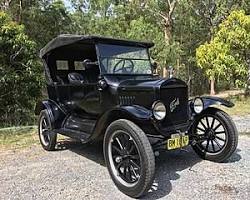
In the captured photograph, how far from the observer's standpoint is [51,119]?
19.2ft

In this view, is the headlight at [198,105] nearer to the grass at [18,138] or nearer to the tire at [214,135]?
the tire at [214,135]

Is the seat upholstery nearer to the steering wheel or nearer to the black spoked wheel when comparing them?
the steering wheel

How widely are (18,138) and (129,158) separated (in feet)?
12.5

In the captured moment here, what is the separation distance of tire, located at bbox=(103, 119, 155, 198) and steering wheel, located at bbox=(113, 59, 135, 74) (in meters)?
1.29

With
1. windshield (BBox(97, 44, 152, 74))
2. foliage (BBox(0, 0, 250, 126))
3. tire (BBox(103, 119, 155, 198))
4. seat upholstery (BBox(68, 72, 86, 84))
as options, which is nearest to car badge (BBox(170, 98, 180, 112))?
tire (BBox(103, 119, 155, 198))

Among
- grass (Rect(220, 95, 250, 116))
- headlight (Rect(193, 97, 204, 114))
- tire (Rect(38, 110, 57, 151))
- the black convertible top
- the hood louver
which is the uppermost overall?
the black convertible top

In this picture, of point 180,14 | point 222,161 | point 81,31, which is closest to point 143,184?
point 222,161

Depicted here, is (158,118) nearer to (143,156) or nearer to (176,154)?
(143,156)

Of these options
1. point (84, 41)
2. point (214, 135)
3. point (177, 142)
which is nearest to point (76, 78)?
point (84, 41)

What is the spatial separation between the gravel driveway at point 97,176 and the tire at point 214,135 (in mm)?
148

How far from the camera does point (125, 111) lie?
4199mm

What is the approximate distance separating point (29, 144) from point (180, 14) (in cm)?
1561

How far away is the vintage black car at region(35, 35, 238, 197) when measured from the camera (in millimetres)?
4066

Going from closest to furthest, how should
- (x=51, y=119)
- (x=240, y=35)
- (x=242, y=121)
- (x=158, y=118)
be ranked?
1. (x=158, y=118)
2. (x=51, y=119)
3. (x=242, y=121)
4. (x=240, y=35)
